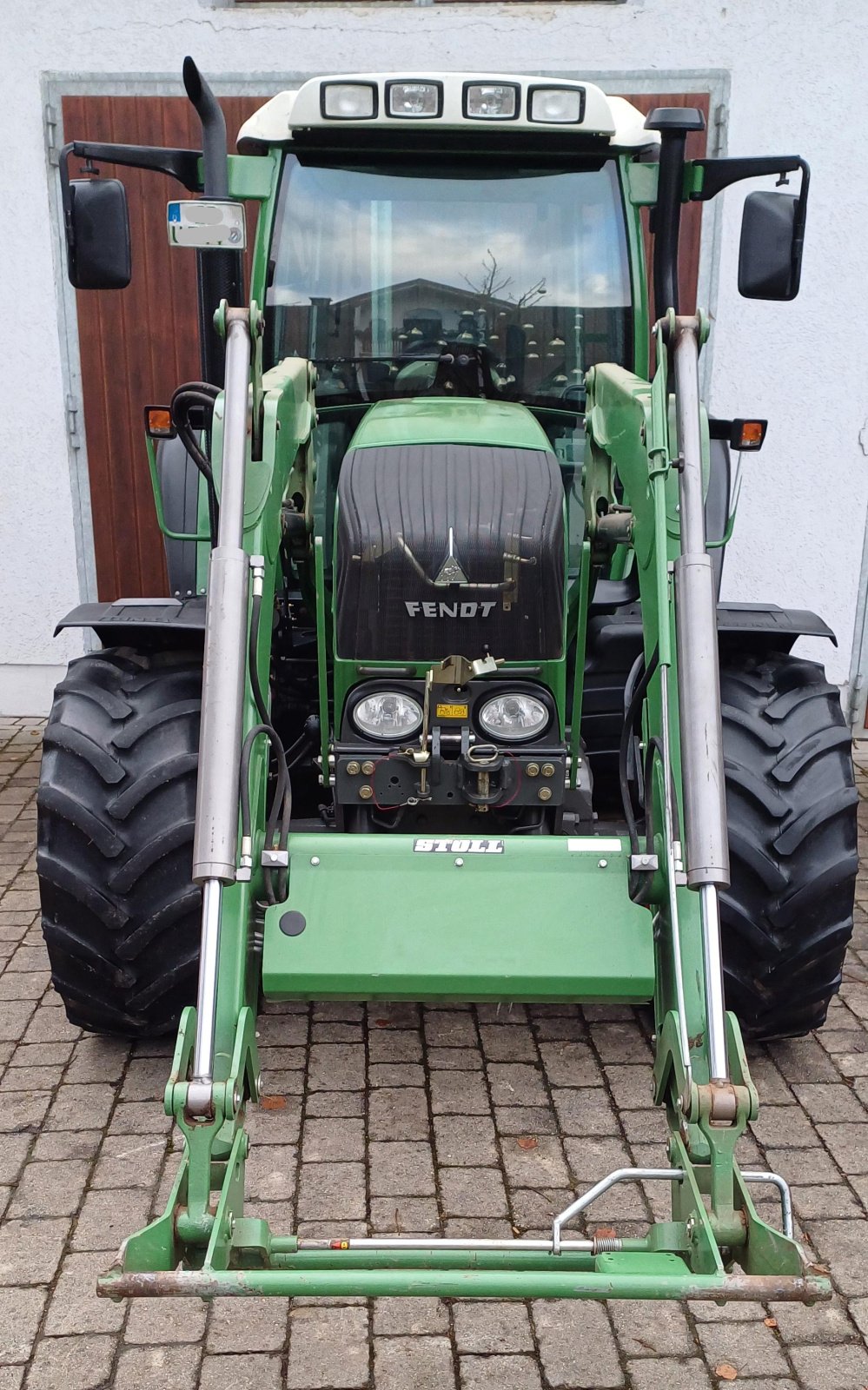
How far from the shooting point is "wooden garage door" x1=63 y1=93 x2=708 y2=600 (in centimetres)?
564

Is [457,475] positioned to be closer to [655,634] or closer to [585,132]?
[655,634]

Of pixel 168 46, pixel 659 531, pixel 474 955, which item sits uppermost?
pixel 168 46

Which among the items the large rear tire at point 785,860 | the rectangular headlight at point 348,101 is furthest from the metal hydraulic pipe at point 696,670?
the rectangular headlight at point 348,101

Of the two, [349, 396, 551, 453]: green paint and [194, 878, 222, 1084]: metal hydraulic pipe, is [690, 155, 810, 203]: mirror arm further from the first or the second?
[194, 878, 222, 1084]: metal hydraulic pipe

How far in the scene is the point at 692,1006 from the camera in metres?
2.38

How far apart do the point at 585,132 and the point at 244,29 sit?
3.00 meters

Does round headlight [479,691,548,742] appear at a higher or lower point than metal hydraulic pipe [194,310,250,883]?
lower

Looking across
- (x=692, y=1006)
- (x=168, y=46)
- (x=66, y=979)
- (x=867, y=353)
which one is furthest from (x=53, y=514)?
(x=692, y=1006)

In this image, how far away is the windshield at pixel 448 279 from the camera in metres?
3.44

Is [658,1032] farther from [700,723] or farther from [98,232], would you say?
[98,232]

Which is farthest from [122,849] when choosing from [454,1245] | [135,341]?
[135,341]

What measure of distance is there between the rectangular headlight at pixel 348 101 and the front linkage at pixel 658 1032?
81 cm

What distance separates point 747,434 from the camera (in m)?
3.78

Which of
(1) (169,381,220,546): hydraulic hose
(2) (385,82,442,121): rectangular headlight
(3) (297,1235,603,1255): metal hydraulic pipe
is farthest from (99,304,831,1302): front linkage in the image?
(2) (385,82,442,121): rectangular headlight
